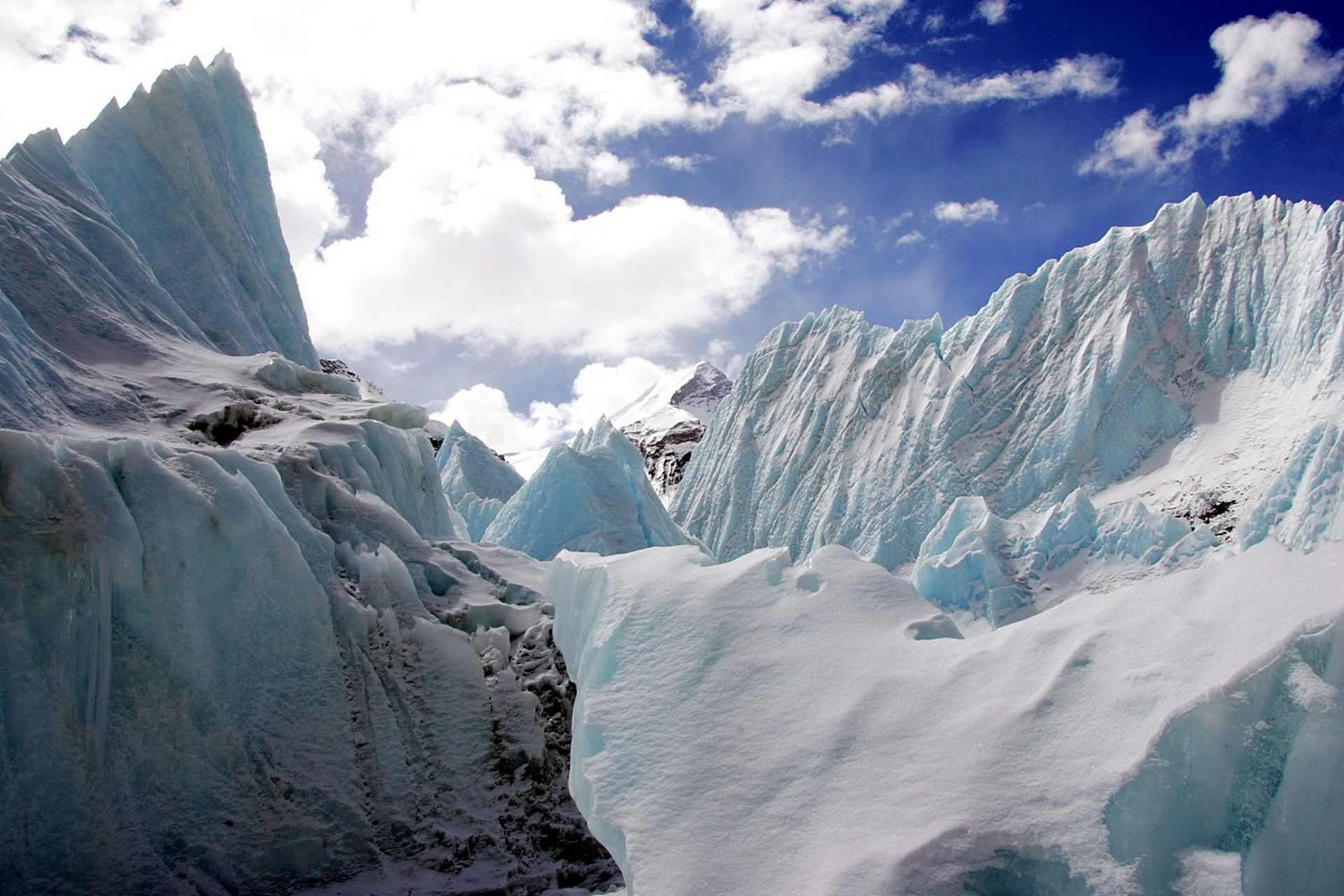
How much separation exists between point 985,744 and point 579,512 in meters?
15.2

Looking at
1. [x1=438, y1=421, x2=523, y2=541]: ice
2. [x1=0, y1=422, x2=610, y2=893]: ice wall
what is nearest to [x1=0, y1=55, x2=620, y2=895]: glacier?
[x1=0, y1=422, x2=610, y2=893]: ice wall

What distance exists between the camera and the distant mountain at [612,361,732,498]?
6188 cm

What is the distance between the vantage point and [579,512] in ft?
62.1

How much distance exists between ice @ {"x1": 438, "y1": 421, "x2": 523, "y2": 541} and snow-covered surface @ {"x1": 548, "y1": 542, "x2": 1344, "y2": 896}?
2020 centimetres

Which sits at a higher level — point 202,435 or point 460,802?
point 202,435

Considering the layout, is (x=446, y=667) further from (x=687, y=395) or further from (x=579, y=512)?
(x=687, y=395)

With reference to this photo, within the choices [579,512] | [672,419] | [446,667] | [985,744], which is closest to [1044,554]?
[579,512]

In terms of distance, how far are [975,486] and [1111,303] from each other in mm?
6523

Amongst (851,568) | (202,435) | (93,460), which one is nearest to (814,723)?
(851,568)

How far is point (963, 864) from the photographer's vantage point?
11.9ft

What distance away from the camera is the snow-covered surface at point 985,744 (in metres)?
3.56

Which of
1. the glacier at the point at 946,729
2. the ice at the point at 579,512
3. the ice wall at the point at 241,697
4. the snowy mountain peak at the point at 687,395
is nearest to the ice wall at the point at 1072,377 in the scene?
the ice at the point at 579,512

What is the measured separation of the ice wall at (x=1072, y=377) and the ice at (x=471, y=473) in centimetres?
827

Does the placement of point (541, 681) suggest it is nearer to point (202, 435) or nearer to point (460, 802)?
point (460, 802)
